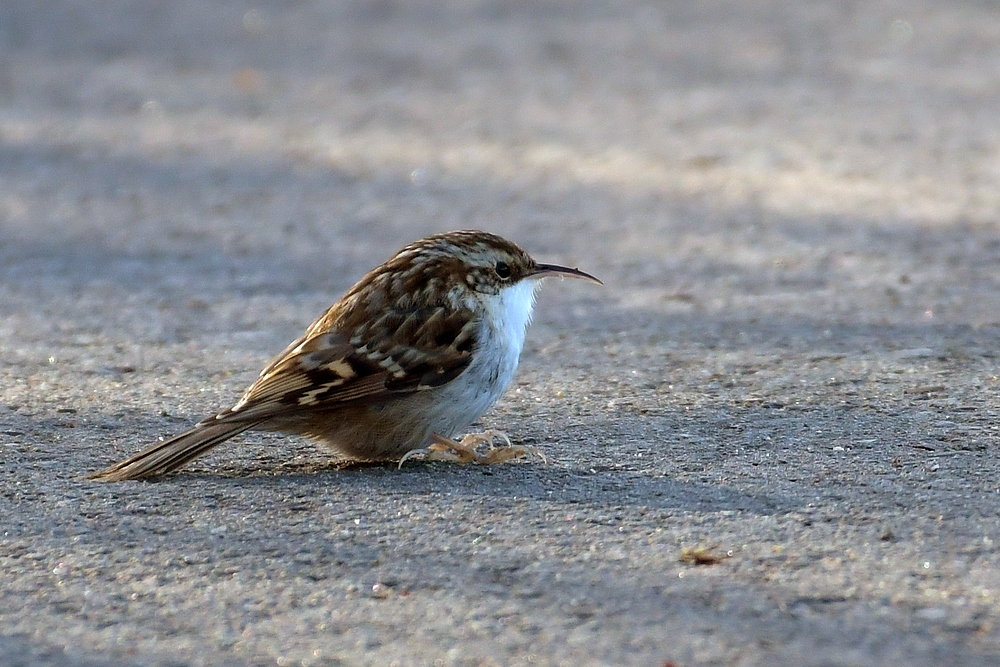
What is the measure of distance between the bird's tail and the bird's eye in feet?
3.28

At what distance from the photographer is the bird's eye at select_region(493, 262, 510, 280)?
532 centimetres

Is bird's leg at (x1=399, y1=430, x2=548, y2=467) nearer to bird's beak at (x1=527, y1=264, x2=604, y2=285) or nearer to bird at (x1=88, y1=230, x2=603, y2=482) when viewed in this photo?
bird at (x1=88, y1=230, x2=603, y2=482)

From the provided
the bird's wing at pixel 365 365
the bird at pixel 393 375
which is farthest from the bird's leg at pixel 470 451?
the bird's wing at pixel 365 365

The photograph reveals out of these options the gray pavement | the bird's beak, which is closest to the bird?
the gray pavement

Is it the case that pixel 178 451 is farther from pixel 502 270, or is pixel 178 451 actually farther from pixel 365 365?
pixel 502 270

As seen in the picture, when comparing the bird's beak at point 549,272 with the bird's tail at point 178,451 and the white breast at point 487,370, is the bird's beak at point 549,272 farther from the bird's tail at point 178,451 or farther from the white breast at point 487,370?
the bird's tail at point 178,451

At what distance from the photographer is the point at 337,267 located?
817 centimetres

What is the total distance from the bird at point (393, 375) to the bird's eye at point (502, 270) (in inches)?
1.6

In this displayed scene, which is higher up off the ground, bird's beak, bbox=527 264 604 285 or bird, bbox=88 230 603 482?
bird's beak, bbox=527 264 604 285

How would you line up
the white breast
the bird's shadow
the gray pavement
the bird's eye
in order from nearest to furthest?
the gray pavement, the bird's shadow, the white breast, the bird's eye

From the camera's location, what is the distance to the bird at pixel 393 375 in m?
4.91

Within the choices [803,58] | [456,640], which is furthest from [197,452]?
[803,58]

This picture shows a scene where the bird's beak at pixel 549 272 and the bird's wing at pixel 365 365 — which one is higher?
the bird's beak at pixel 549 272

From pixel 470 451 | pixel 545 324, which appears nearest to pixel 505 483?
pixel 470 451
